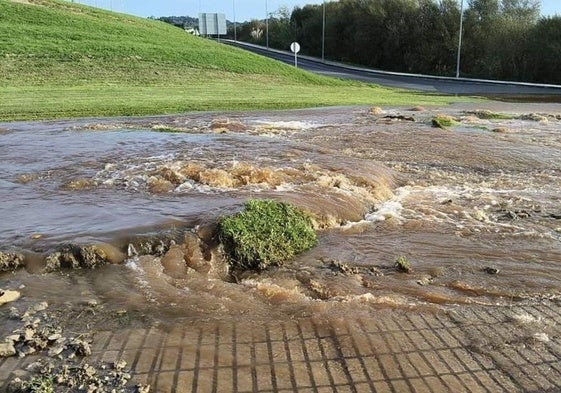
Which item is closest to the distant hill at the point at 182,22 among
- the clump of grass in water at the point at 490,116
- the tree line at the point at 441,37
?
the tree line at the point at 441,37

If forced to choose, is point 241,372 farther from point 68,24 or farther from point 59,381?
point 68,24

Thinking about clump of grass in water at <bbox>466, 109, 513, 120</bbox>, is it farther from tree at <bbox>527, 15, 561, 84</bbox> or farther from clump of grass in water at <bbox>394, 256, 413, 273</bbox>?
tree at <bbox>527, 15, 561, 84</bbox>

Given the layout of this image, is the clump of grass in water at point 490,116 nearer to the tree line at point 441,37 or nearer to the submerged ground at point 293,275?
the submerged ground at point 293,275

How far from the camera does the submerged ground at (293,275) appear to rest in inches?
163

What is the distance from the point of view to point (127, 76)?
29625mm

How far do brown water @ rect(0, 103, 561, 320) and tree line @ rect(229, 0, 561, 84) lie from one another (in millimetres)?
36005

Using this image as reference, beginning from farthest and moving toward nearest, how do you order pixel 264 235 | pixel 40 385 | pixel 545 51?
pixel 545 51
pixel 264 235
pixel 40 385

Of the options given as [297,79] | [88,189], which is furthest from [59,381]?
[297,79]

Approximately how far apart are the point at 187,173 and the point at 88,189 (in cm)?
164

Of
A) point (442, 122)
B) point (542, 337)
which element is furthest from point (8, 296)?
point (442, 122)

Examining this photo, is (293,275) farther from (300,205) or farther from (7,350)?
(7,350)

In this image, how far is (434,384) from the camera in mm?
3936

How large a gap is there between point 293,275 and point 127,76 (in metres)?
26.0

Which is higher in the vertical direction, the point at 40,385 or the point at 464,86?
the point at 40,385
